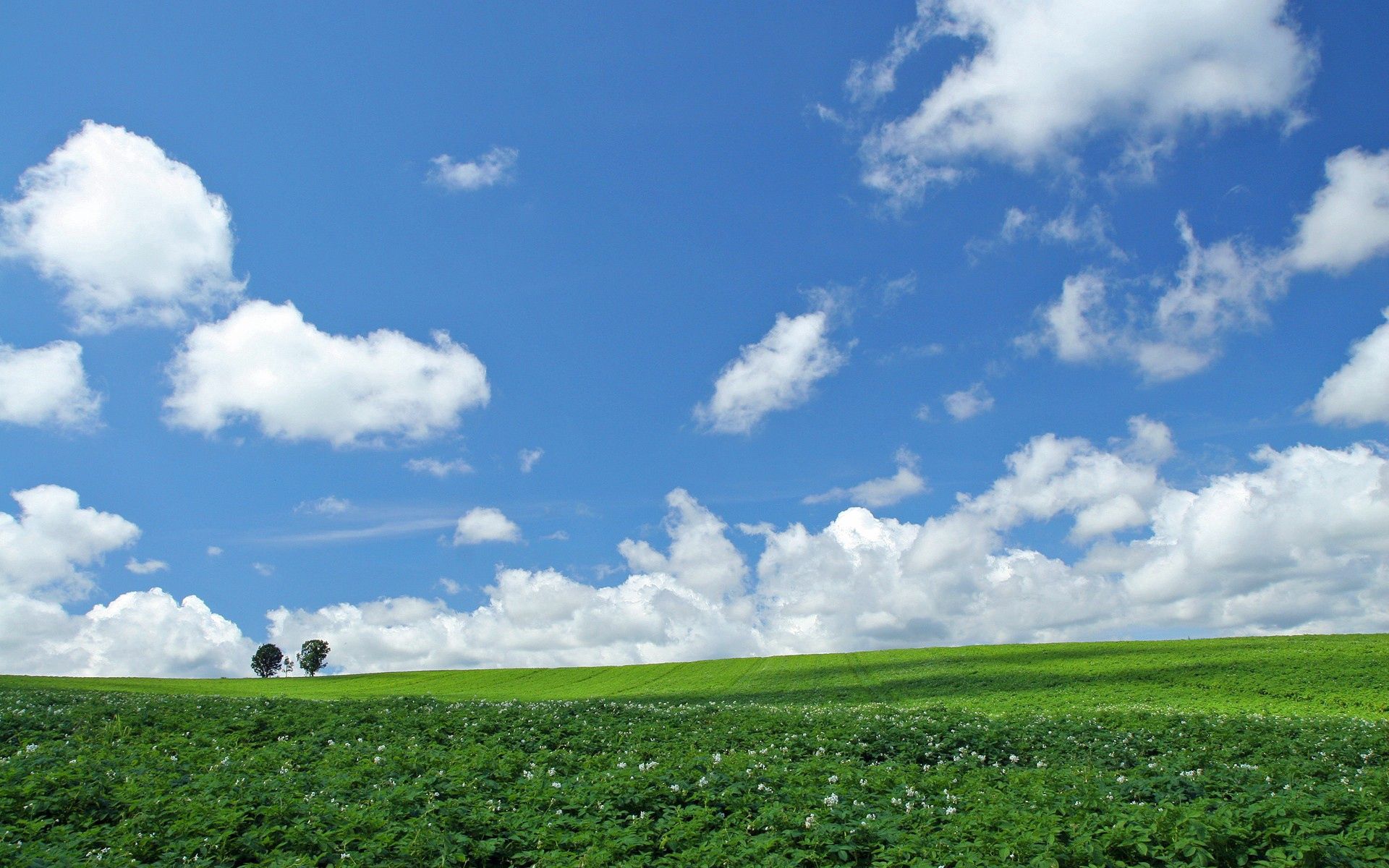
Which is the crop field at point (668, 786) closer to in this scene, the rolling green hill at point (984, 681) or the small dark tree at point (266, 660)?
the rolling green hill at point (984, 681)

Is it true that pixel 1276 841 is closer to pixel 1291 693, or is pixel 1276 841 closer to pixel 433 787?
pixel 433 787

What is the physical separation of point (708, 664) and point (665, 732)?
60.5 metres

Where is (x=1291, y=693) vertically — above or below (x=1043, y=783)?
below

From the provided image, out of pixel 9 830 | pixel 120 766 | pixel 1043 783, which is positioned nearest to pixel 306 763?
pixel 120 766

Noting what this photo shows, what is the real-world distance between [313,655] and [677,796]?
118694mm

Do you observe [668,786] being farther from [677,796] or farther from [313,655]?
[313,655]

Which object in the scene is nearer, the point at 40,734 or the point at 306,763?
the point at 306,763

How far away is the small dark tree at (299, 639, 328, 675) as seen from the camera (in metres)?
112

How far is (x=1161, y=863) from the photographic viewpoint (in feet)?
29.3

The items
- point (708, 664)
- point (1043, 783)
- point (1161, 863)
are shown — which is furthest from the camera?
point (708, 664)

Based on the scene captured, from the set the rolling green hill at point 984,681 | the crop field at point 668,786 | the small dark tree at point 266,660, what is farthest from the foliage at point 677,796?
the small dark tree at point 266,660

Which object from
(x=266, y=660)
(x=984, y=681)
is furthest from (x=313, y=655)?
(x=984, y=681)

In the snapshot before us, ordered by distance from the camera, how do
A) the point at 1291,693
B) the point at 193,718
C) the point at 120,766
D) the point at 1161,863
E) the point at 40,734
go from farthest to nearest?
the point at 1291,693
the point at 193,718
the point at 40,734
the point at 120,766
the point at 1161,863

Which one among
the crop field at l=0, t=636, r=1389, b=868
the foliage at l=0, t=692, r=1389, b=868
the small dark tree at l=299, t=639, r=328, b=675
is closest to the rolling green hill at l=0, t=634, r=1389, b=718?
the crop field at l=0, t=636, r=1389, b=868
